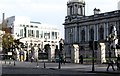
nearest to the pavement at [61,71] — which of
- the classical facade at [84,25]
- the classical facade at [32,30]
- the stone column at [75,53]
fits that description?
the stone column at [75,53]

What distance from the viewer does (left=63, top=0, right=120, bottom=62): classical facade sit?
105 metres

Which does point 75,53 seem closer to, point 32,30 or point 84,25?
point 84,25

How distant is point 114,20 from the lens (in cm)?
10319

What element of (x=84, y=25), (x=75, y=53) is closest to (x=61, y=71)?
(x=75, y=53)

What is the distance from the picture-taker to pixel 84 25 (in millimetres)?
118625

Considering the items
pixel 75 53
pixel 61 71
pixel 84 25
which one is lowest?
pixel 61 71

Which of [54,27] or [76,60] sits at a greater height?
[54,27]

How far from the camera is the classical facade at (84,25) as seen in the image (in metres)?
105

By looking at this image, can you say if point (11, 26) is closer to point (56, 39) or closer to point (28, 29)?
point (28, 29)

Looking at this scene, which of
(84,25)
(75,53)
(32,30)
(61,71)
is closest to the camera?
(61,71)

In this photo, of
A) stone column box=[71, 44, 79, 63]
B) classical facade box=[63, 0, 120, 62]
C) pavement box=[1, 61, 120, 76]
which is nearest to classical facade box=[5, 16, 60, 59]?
classical facade box=[63, 0, 120, 62]

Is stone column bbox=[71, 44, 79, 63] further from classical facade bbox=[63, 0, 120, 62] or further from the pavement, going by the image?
classical facade bbox=[63, 0, 120, 62]

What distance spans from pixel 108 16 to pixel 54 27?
240ft

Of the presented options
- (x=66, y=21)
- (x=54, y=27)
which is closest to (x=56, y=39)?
(x=54, y=27)
